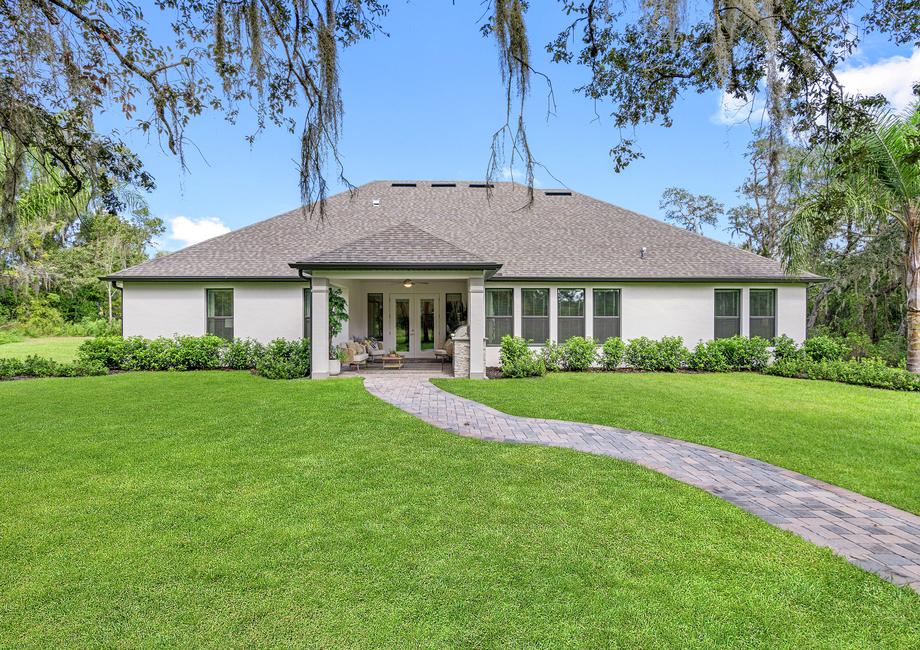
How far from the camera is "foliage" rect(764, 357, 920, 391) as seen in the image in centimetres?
1053

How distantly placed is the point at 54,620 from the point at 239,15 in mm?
4630

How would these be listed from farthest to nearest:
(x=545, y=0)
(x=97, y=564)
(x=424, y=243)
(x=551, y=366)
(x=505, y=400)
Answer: (x=551, y=366) → (x=424, y=243) → (x=505, y=400) → (x=545, y=0) → (x=97, y=564)

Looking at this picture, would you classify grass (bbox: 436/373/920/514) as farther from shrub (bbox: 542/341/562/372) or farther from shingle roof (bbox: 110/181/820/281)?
shingle roof (bbox: 110/181/820/281)

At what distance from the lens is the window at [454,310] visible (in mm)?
15617

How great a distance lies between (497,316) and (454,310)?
2.33 meters

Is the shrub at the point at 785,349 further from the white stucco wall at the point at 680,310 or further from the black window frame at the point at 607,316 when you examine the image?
the black window frame at the point at 607,316

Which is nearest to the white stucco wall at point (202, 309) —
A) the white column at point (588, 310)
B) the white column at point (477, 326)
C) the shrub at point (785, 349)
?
the white column at point (477, 326)

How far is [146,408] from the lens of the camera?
8094 mm

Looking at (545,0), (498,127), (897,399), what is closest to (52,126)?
(498,127)

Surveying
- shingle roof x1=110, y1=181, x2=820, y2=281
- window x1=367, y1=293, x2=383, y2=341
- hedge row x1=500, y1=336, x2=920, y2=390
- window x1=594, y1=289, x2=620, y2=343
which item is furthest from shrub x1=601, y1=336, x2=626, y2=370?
window x1=367, y1=293, x2=383, y2=341

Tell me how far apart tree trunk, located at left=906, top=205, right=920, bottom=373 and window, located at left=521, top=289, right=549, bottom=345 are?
9.03 metres

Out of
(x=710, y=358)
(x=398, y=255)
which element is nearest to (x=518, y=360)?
(x=398, y=255)

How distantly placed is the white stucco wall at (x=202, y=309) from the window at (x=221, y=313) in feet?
0.52

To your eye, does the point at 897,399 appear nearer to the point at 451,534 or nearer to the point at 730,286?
the point at 730,286
